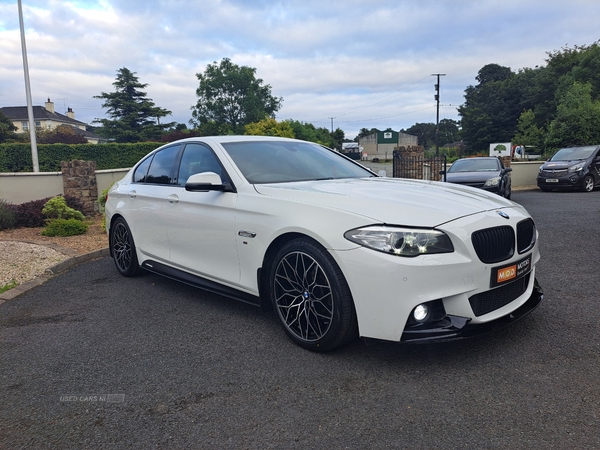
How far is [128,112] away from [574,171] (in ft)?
163

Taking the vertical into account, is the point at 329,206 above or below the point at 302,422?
above

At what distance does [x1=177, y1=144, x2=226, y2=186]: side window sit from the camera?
4.30 meters

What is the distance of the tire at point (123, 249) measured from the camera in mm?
5481

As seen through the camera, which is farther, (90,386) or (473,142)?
(473,142)

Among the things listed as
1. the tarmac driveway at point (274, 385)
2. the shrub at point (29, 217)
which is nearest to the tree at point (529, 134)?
the shrub at point (29, 217)

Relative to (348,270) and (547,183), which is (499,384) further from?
(547,183)

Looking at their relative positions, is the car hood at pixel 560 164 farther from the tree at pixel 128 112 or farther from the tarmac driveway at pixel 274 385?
the tree at pixel 128 112

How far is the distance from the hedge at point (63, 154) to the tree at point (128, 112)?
17.5 meters

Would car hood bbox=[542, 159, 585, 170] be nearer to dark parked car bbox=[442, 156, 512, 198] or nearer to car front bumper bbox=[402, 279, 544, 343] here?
dark parked car bbox=[442, 156, 512, 198]

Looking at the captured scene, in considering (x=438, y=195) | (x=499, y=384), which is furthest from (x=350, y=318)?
(x=438, y=195)

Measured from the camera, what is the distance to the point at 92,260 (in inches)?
281

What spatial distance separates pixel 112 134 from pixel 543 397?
5757 centimetres

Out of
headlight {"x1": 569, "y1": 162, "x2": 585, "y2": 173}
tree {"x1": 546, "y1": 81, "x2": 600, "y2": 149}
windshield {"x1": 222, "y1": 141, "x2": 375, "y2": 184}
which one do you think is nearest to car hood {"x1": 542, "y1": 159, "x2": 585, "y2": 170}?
headlight {"x1": 569, "y1": 162, "x2": 585, "y2": 173}

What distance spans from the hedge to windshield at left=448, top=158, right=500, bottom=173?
27206 mm
